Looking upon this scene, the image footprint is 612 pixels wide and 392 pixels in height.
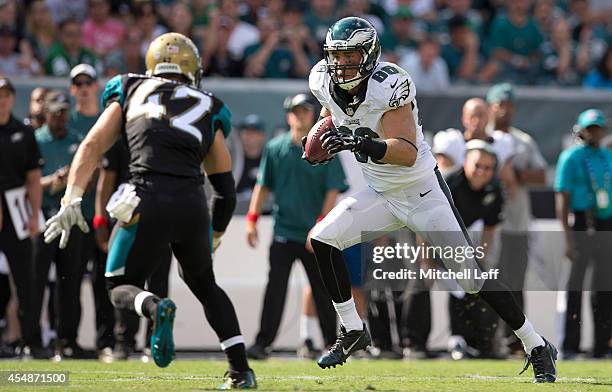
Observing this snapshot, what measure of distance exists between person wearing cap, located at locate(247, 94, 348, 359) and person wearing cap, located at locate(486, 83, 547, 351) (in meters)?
1.54

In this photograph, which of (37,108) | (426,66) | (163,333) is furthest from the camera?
(426,66)

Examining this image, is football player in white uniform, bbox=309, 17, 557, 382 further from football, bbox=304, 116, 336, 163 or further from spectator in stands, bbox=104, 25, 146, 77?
spectator in stands, bbox=104, 25, 146, 77

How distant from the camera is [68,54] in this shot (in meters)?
10.3

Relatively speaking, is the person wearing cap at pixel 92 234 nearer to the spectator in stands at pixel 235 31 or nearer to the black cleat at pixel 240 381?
the spectator in stands at pixel 235 31

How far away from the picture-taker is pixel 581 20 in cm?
1328

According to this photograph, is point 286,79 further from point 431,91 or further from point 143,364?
point 143,364

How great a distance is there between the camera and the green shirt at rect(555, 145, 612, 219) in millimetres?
9500

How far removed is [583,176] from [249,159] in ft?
9.14

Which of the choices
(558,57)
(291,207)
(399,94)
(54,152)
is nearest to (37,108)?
(54,152)

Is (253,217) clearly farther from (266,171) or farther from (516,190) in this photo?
(516,190)

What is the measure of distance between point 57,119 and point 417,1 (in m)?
5.42

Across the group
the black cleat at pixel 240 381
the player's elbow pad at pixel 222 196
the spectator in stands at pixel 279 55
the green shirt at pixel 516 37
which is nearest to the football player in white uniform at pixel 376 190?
the player's elbow pad at pixel 222 196

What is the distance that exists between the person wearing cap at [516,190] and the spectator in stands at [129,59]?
3113 mm

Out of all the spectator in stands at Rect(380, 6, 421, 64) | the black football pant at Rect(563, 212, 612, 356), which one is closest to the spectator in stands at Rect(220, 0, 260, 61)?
the spectator in stands at Rect(380, 6, 421, 64)
